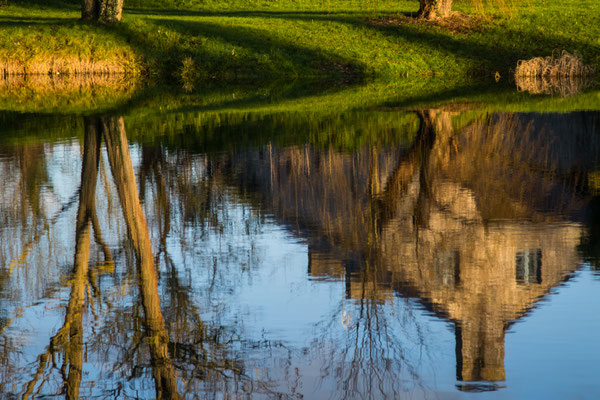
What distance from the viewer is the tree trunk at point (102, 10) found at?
39.1 m

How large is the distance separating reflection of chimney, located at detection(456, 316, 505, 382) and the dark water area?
19mm

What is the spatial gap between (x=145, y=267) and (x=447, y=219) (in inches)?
162

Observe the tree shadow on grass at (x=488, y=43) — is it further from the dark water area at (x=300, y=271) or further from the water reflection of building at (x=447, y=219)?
the dark water area at (x=300, y=271)

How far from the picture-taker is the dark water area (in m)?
6.66

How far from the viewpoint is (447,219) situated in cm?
1142

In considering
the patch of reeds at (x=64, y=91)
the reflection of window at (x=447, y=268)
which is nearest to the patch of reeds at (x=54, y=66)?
the patch of reeds at (x=64, y=91)

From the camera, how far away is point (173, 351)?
719 centimetres

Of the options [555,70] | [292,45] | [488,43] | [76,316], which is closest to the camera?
[76,316]

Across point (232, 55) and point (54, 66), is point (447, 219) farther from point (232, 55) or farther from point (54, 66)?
point (232, 55)

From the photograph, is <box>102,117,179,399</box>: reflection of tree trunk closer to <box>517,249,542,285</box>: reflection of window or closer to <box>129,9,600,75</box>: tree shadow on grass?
<box>517,249,542,285</box>: reflection of window

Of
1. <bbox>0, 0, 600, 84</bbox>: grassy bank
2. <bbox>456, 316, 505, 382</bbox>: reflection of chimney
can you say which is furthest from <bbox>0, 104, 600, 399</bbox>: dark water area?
<bbox>0, 0, 600, 84</bbox>: grassy bank

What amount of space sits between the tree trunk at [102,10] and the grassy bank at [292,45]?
1.95ft

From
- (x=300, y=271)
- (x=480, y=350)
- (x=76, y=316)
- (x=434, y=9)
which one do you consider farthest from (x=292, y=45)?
(x=480, y=350)

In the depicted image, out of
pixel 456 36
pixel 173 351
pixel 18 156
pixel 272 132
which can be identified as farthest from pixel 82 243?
pixel 456 36
